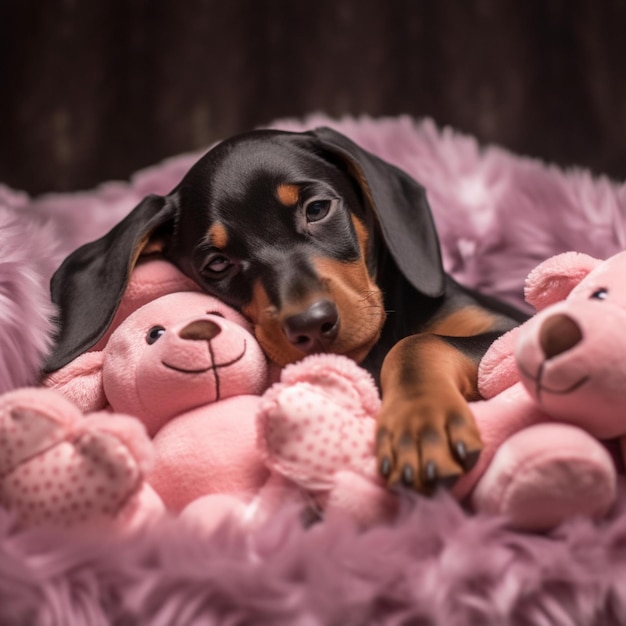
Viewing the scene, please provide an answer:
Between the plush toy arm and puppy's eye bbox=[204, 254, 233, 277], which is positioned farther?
puppy's eye bbox=[204, 254, 233, 277]

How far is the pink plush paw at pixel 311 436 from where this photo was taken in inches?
40.8

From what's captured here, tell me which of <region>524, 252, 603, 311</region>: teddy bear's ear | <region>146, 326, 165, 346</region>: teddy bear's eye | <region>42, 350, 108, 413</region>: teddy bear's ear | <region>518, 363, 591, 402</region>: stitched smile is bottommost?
<region>42, 350, 108, 413</region>: teddy bear's ear

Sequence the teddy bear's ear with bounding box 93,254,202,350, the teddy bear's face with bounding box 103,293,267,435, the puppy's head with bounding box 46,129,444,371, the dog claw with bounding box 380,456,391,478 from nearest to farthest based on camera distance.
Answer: the dog claw with bounding box 380,456,391,478
the teddy bear's face with bounding box 103,293,267,435
the puppy's head with bounding box 46,129,444,371
the teddy bear's ear with bounding box 93,254,202,350

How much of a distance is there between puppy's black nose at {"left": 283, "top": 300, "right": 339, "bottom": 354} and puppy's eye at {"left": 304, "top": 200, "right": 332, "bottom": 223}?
0.26 metres

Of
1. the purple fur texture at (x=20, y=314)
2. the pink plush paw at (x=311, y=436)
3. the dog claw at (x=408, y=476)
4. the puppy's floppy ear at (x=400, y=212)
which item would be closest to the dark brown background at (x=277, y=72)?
the puppy's floppy ear at (x=400, y=212)

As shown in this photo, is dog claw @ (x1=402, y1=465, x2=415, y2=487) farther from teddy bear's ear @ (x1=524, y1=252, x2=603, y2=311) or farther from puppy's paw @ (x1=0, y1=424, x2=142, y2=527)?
teddy bear's ear @ (x1=524, y1=252, x2=603, y2=311)

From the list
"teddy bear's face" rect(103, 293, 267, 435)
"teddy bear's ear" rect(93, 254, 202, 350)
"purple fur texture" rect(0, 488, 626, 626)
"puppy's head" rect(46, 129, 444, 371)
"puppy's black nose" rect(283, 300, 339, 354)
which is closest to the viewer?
"purple fur texture" rect(0, 488, 626, 626)

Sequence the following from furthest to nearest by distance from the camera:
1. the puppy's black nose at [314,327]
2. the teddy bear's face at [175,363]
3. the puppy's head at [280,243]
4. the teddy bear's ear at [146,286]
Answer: the teddy bear's ear at [146,286] < the puppy's head at [280,243] < the puppy's black nose at [314,327] < the teddy bear's face at [175,363]

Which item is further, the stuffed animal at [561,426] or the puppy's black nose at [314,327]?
the puppy's black nose at [314,327]

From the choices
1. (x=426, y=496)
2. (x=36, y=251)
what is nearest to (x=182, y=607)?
(x=426, y=496)

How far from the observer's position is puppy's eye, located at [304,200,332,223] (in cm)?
155

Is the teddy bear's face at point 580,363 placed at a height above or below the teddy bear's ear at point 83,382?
above

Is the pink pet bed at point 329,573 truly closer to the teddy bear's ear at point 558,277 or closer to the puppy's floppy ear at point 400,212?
the teddy bear's ear at point 558,277

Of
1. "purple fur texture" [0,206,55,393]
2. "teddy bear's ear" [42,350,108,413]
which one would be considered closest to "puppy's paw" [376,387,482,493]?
"teddy bear's ear" [42,350,108,413]
